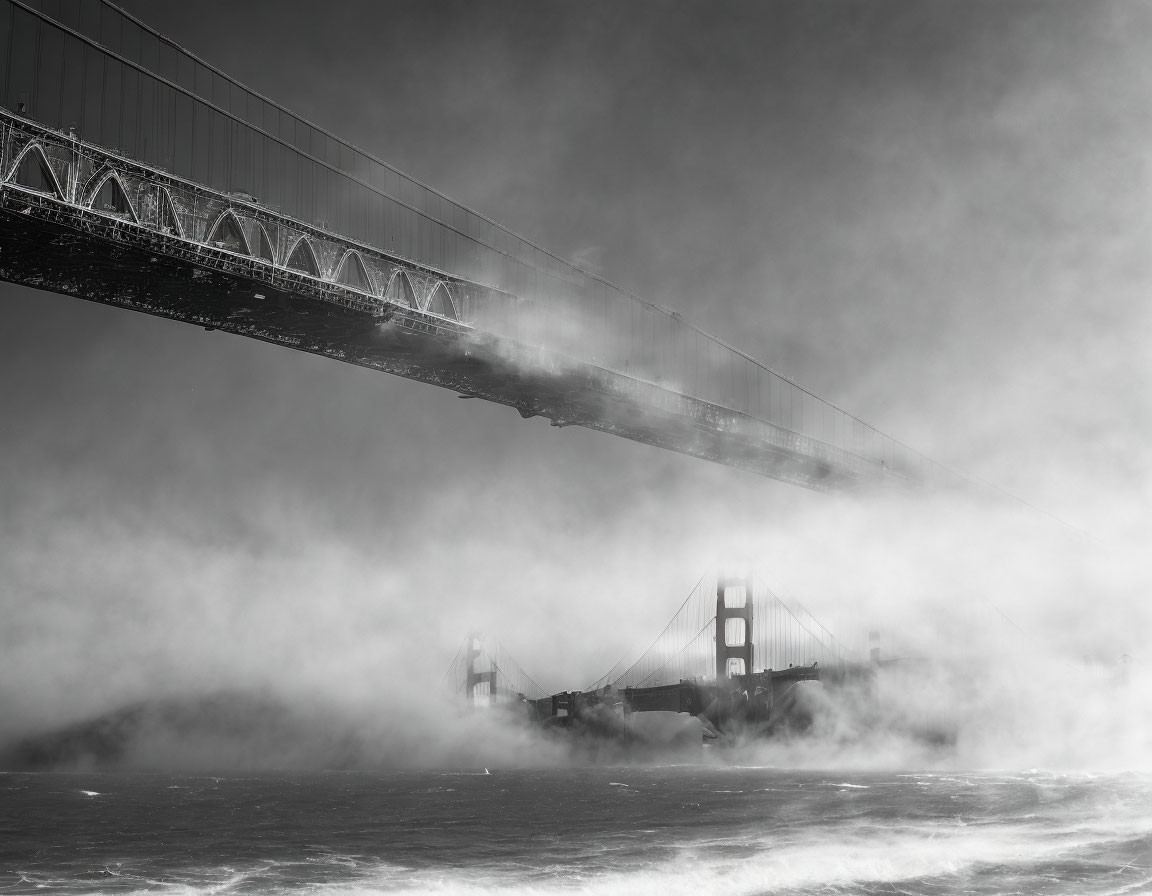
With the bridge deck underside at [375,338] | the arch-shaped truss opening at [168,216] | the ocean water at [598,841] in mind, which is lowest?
the ocean water at [598,841]

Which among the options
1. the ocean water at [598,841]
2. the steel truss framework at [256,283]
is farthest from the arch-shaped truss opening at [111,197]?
the ocean water at [598,841]

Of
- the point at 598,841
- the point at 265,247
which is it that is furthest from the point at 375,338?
the point at 598,841

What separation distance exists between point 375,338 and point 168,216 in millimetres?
10651

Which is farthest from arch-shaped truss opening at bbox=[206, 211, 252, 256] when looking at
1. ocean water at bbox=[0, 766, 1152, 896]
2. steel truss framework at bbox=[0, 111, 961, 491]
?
ocean water at bbox=[0, 766, 1152, 896]

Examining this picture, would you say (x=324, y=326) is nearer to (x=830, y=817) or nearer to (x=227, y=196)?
(x=227, y=196)

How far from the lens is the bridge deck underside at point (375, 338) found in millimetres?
41094

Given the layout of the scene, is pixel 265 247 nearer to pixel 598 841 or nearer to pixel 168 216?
pixel 168 216

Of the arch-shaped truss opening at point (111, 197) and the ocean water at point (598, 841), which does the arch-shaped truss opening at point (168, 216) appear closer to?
the arch-shaped truss opening at point (111, 197)

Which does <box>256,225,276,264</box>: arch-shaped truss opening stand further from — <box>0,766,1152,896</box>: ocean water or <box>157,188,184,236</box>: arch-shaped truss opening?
<box>0,766,1152,896</box>: ocean water

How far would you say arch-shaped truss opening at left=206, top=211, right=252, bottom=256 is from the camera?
142 ft

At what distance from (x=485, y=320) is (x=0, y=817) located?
89.8 ft

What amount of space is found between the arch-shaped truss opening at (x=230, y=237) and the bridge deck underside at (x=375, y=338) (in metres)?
0.94

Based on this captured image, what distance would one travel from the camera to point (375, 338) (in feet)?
166

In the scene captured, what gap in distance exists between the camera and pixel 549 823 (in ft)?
155
